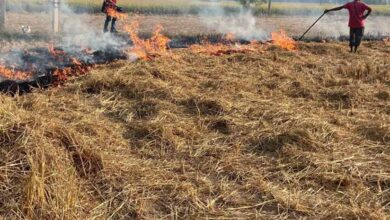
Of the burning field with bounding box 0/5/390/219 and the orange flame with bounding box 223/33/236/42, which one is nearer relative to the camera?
the burning field with bounding box 0/5/390/219

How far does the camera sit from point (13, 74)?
809 centimetres

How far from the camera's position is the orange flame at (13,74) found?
26.0 ft

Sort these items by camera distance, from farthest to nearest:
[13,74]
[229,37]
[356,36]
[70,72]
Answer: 1. [229,37]
2. [356,36]
3. [70,72]
4. [13,74]

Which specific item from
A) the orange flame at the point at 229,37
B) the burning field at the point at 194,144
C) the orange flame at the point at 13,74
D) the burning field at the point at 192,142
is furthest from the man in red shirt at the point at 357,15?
the orange flame at the point at 13,74

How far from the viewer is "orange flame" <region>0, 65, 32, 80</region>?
26.0ft

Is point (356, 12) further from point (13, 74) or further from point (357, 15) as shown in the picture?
point (13, 74)

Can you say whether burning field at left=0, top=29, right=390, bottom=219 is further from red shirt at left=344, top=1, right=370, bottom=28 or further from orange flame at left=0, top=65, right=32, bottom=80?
red shirt at left=344, top=1, right=370, bottom=28

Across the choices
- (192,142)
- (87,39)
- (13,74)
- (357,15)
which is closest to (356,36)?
(357,15)

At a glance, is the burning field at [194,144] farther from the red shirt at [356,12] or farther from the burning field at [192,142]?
the red shirt at [356,12]

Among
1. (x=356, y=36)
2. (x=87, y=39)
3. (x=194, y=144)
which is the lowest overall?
(x=194, y=144)

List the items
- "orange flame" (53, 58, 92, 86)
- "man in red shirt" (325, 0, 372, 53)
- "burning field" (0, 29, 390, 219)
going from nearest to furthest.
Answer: "burning field" (0, 29, 390, 219) < "orange flame" (53, 58, 92, 86) < "man in red shirt" (325, 0, 372, 53)

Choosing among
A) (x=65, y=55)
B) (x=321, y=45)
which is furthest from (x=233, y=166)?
(x=321, y=45)

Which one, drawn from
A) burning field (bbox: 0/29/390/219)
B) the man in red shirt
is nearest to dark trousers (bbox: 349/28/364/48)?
the man in red shirt

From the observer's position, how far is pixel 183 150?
4.80 m
